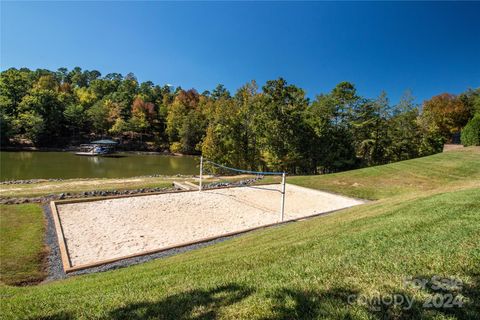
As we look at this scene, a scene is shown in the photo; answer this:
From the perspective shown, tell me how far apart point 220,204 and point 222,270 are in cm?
758

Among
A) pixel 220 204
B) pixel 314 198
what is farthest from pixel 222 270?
pixel 314 198

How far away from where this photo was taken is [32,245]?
6.81 m

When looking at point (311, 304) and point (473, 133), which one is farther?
point (473, 133)

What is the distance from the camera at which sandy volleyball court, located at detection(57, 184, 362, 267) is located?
7023 mm

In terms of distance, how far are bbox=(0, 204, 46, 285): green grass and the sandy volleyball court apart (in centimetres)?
65

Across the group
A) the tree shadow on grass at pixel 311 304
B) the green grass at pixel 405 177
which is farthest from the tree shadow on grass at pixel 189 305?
the green grass at pixel 405 177

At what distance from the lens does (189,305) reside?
8.71 feet

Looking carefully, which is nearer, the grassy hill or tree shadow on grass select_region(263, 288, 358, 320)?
tree shadow on grass select_region(263, 288, 358, 320)

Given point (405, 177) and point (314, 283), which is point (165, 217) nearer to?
point (314, 283)

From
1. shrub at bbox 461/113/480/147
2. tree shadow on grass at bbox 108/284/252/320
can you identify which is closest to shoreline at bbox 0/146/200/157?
shrub at bbox 461/113/480/147

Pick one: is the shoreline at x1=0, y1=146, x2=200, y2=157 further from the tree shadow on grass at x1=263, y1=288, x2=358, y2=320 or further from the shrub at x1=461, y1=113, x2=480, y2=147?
the tree shadow on grass at x1=263, y1=288, x2=358, y2=320

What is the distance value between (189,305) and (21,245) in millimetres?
6625

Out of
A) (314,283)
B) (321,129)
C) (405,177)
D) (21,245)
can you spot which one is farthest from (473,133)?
(21,245)

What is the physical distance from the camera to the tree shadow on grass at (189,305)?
2.49 m
